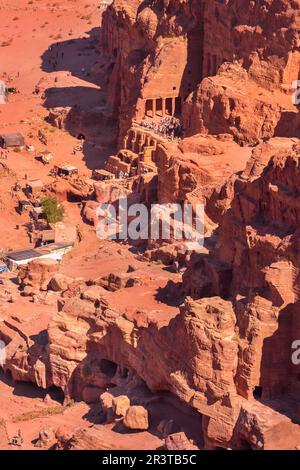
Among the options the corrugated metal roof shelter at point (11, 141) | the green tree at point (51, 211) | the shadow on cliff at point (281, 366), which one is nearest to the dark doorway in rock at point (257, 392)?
the shadow on cliff at point (281, 366)

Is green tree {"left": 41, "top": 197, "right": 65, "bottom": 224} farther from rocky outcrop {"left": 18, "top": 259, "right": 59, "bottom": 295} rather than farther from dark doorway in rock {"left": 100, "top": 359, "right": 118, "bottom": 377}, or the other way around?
dark doorway in rock {"left": 100, "top": 359, "right": 118, "bottom": 377}

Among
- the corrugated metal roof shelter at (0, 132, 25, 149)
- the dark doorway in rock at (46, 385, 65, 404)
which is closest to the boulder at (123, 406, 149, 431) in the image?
the dark doorway in rock at (46, 385, 65, 404)

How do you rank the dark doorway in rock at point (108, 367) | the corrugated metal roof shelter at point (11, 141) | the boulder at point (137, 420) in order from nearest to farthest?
the boulder at point (137, 420) < the dark doorway in rock at point (108, 367) < the corrugated metal roof shelter at point (11, 141)

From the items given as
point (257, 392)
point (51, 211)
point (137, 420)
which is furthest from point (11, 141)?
point (257, 392)

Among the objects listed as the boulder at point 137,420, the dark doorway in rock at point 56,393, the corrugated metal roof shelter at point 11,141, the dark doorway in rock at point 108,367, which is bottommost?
the dark doorway in rock at point 56,393

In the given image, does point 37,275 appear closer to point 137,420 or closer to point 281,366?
point 137,420

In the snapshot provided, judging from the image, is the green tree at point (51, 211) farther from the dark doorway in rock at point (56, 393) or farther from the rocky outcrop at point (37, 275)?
the dark doorway in rock at point (56, 393)

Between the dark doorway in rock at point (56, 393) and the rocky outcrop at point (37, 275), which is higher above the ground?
the rocky outcrop at point (37, 275)
